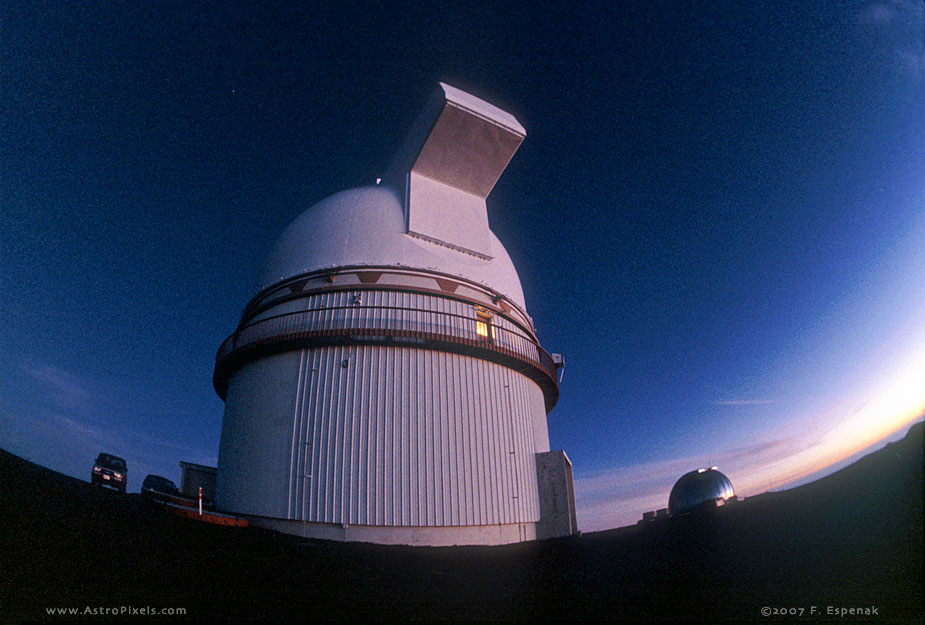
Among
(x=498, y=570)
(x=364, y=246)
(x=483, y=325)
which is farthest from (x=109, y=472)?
(x=498, y=570)

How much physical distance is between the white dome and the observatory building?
0.14ft

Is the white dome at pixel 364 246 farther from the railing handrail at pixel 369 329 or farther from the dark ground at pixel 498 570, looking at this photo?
the dark ground at pixel 498 570

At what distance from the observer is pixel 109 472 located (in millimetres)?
10922

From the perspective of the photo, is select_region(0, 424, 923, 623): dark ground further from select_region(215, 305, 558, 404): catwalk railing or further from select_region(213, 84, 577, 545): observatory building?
select_region(215, 305, 558, 404): catwalk railing

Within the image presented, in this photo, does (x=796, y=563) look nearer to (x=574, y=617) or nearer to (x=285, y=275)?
(x=574, y=617)

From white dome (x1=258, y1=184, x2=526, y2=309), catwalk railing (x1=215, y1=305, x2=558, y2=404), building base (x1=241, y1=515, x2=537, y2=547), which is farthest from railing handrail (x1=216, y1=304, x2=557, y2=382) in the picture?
building base (x1=241, y1=515, x2=537, y2=547)

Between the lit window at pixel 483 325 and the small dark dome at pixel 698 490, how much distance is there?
1373 cm

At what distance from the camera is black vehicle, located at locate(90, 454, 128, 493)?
10.7 meters

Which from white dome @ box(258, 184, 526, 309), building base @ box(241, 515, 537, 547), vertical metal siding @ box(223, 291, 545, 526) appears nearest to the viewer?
building base @ box(241, 515, 537, 547)

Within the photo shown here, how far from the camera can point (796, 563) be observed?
4.18 metres

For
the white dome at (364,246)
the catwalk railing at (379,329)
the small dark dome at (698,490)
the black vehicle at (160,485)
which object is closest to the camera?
the catwalk railing at (379,329)

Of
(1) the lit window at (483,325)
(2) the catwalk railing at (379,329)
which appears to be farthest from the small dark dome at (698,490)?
(1) the lit window at (483,325)

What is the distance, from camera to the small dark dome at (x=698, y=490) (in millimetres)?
16734

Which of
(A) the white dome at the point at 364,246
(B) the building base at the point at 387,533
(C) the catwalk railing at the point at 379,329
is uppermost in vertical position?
(A) the white dome at the point at 364,246
